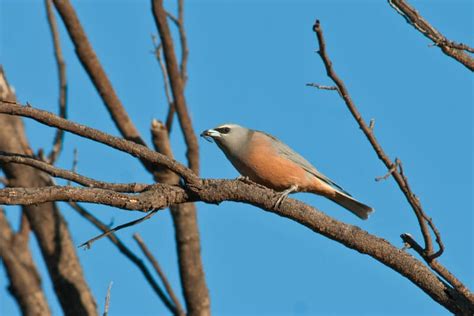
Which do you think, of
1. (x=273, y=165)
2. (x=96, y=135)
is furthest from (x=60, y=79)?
(x=96, y=135)

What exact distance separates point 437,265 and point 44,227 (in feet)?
12.9

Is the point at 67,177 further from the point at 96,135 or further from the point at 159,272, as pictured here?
the point at 159,272

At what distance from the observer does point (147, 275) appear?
6.91m

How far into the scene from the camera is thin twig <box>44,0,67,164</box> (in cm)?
746

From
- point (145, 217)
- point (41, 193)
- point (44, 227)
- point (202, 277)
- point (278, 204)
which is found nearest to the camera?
point (41, 193)

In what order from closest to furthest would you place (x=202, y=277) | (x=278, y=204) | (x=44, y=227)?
(x=278, y=204) < (x=202, y=277) < (x=44, y=227)

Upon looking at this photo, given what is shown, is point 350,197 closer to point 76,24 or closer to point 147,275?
point 147,275

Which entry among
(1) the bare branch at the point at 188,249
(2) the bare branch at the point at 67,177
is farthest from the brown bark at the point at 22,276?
(2) the bare branch at the point at 67,177

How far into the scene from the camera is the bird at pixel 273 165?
630 centimetres

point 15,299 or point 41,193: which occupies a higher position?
point 15,299

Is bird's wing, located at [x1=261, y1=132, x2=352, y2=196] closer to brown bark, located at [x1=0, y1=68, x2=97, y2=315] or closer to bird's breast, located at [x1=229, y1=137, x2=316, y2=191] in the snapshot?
bird's breast, located at [x1=229, y1=137, x2=316, y2=191]

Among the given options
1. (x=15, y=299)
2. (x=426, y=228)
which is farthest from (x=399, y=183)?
(x=15, y=299)

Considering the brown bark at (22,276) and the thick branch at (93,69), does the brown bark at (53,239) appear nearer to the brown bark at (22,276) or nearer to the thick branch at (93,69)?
the brown bark at (22,276)

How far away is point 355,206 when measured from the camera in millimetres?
6793
